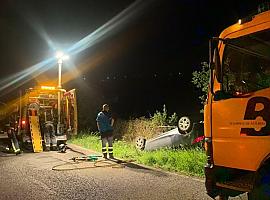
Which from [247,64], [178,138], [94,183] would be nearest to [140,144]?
[178,138]

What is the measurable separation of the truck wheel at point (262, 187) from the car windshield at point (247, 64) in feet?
3.29

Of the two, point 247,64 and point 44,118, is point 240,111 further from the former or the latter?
point 44,118

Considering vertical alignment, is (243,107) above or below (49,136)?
above

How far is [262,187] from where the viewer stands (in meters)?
4.48

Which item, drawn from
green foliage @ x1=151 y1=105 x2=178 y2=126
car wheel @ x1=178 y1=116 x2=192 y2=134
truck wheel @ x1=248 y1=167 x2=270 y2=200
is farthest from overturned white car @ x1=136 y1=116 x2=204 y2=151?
truck wheel @ x1=248 y1=167 x2=270 y2=200

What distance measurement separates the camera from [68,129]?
659 inches

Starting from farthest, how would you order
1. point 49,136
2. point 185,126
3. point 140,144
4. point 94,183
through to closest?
point 49,136, point 140,144, point 185,126, point 94,183

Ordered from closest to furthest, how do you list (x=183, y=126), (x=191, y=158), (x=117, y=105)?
1. (x=191, y=158)
2. (x=183, y=126)
3. (x=117, y=105)

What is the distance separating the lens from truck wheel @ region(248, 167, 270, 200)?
438 cm

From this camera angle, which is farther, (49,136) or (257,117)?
(49,136)

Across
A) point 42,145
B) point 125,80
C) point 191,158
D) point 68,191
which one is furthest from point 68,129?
point 125,80

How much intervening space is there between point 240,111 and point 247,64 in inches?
24.8

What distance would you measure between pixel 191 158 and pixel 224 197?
466cm

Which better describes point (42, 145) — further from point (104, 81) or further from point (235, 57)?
point (104, 81)
